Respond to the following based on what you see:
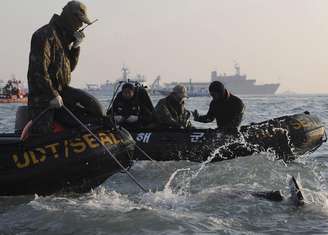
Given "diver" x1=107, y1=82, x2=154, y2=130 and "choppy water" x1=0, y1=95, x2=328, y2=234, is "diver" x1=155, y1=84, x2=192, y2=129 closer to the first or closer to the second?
"diver" x1=107, y1=82, x2=154, y2=130

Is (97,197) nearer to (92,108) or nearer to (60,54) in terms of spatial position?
(92,108)

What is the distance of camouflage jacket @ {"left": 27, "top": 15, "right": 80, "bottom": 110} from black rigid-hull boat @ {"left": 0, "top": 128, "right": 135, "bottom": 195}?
0.43 meters

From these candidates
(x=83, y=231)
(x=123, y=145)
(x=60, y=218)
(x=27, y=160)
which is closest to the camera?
(x=83, y=231)

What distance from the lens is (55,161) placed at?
222 inches

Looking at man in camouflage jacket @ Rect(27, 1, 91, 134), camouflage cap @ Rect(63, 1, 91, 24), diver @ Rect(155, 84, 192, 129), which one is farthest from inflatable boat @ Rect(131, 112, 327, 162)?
camouflage cap @ Rect(63, 1, 91, 24)

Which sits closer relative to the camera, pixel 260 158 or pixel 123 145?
pixel 123 145

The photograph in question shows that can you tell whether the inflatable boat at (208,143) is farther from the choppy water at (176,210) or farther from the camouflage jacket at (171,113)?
the choppy water at (176,210)

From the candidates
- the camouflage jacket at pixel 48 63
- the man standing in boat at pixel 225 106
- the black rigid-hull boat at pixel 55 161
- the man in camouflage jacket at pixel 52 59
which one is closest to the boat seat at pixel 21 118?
the man in camouflage jacket at pixel 52 59

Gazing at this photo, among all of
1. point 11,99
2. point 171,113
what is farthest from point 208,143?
point 11,99

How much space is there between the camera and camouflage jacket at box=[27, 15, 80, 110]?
221 inches

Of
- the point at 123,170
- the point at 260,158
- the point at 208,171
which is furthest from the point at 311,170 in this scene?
the point at 123,170

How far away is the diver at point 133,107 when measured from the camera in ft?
33.3

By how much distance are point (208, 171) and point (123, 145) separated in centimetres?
257

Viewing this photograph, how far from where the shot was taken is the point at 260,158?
899cm
